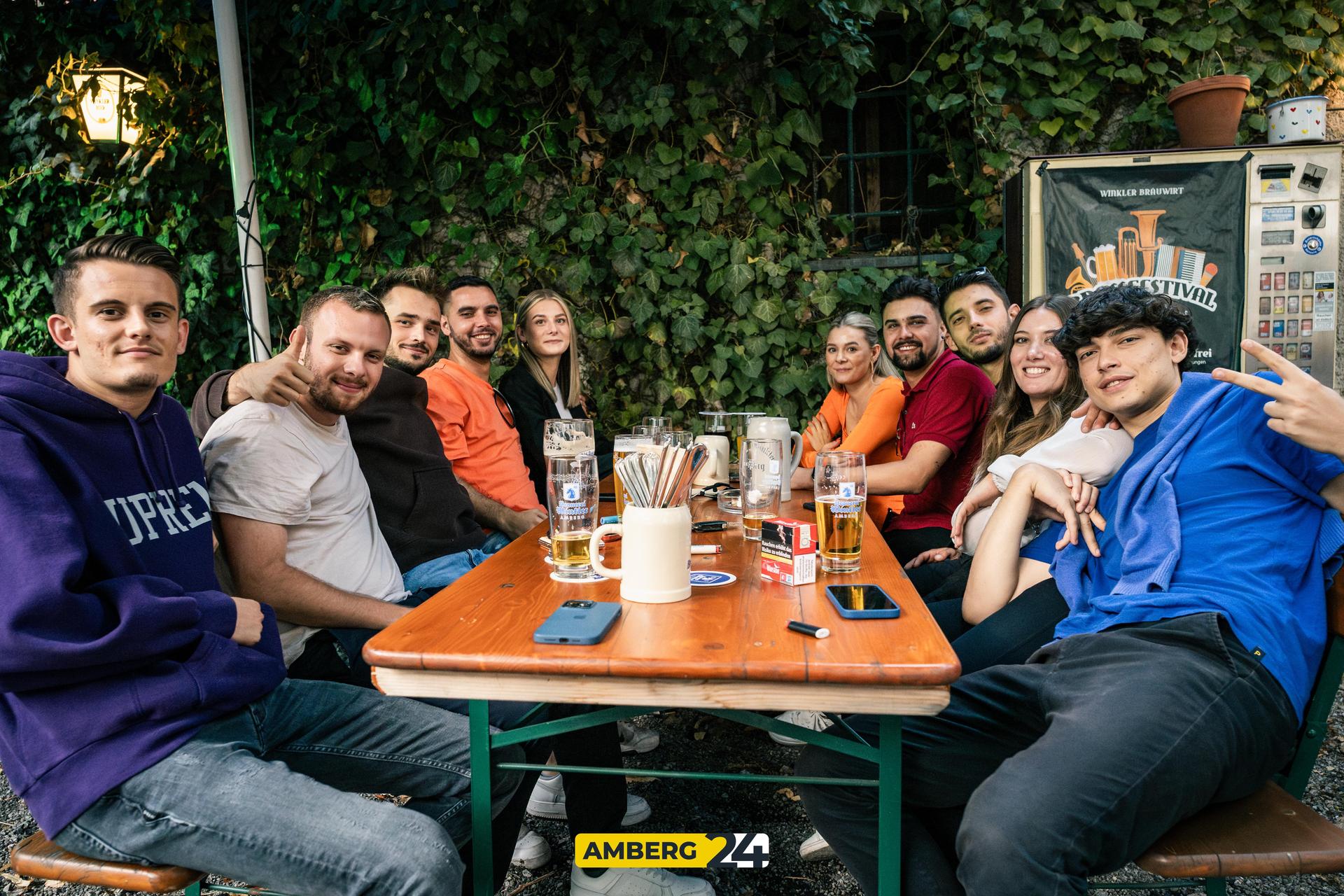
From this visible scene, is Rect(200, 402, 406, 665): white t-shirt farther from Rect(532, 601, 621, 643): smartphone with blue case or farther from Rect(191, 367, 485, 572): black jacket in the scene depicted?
Rect(532, 601, 621, 643): smartphone with blue case

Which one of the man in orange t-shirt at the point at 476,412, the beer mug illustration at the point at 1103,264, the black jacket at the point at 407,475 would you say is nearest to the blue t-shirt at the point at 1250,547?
the black jacket at the point at 407,475

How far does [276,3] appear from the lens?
178 inches

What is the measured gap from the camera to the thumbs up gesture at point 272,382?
1842 mm

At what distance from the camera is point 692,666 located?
1077 mm

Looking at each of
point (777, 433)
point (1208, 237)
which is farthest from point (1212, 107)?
point (777, 433)

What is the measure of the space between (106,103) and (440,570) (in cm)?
358

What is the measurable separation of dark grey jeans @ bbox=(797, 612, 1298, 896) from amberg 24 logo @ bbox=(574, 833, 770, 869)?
0.96 feet

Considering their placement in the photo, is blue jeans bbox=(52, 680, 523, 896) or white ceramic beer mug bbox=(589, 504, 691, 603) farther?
white ceramic beer mug bbox=(589, 504, 691, 603)

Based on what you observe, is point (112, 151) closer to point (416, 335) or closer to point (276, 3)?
point (276, 3)

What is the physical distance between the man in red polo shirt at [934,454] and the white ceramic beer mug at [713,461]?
65 cm

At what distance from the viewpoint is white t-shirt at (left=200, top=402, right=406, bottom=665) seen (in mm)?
1760

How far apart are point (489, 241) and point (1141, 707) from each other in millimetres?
4129

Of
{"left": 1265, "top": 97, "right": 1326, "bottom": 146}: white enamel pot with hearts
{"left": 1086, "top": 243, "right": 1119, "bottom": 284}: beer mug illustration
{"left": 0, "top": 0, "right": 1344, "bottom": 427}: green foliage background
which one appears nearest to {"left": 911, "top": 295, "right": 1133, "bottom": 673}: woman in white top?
{"left": 0, "top": 0, "right": 1344, "bottom": 427}: green foliage background

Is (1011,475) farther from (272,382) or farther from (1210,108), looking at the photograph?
(1210,108)
